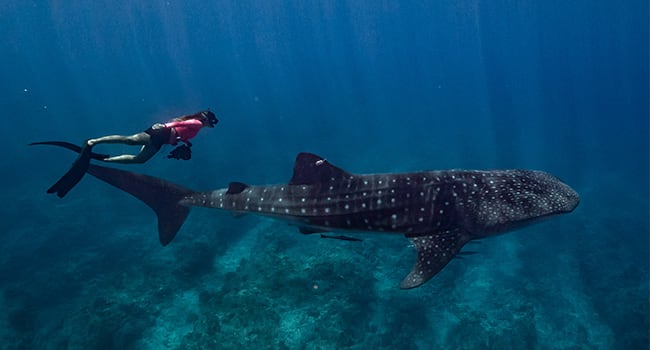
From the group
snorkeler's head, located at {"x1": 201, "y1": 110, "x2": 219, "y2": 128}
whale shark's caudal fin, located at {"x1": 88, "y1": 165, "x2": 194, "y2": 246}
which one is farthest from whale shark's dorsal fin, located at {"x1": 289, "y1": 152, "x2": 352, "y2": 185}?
whale shark's caudal fin, located at {"x1": 88, "y1": 165, "x2": 194, "y2": 246}

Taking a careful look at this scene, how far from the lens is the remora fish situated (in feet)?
25.1

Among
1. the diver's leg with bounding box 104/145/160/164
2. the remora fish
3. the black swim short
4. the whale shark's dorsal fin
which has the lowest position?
the remora fish

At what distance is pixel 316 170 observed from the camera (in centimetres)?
862

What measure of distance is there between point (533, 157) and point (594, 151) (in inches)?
487

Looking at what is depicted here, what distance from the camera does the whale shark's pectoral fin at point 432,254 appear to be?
23.9ft

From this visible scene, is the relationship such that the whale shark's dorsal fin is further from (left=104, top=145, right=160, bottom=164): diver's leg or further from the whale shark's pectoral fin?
(left=104, top=145, right=160, bottom=164): diver's leg

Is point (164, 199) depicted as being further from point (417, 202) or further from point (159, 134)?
point (417, 202)

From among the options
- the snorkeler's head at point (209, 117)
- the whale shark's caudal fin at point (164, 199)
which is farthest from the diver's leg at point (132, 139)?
the snorkeler's head at point (209, 117)

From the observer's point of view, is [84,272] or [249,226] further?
[249,226]

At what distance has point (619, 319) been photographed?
14.8 meters

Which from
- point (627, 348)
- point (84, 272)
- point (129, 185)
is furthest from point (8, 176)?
point (627, 348)

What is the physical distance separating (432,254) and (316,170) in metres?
3.04

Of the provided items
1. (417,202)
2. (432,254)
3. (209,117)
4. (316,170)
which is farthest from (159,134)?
(432,254)

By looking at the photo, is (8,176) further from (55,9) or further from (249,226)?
(55,9)
